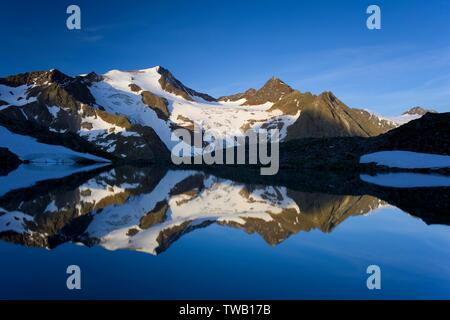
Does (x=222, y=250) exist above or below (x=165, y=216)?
below

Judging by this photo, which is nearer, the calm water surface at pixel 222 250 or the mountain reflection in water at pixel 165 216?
the calm water surface at pixel 222 250

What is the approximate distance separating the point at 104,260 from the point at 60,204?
1446 centimetres

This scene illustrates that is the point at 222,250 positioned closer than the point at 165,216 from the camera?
Yes

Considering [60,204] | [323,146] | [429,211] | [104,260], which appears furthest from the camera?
[323,146]

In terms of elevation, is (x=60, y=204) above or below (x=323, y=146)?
below

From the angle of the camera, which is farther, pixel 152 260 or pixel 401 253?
pixel 401 253

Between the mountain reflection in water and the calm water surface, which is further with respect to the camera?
Answer: the mountain reflection in water

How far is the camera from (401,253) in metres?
14.9
